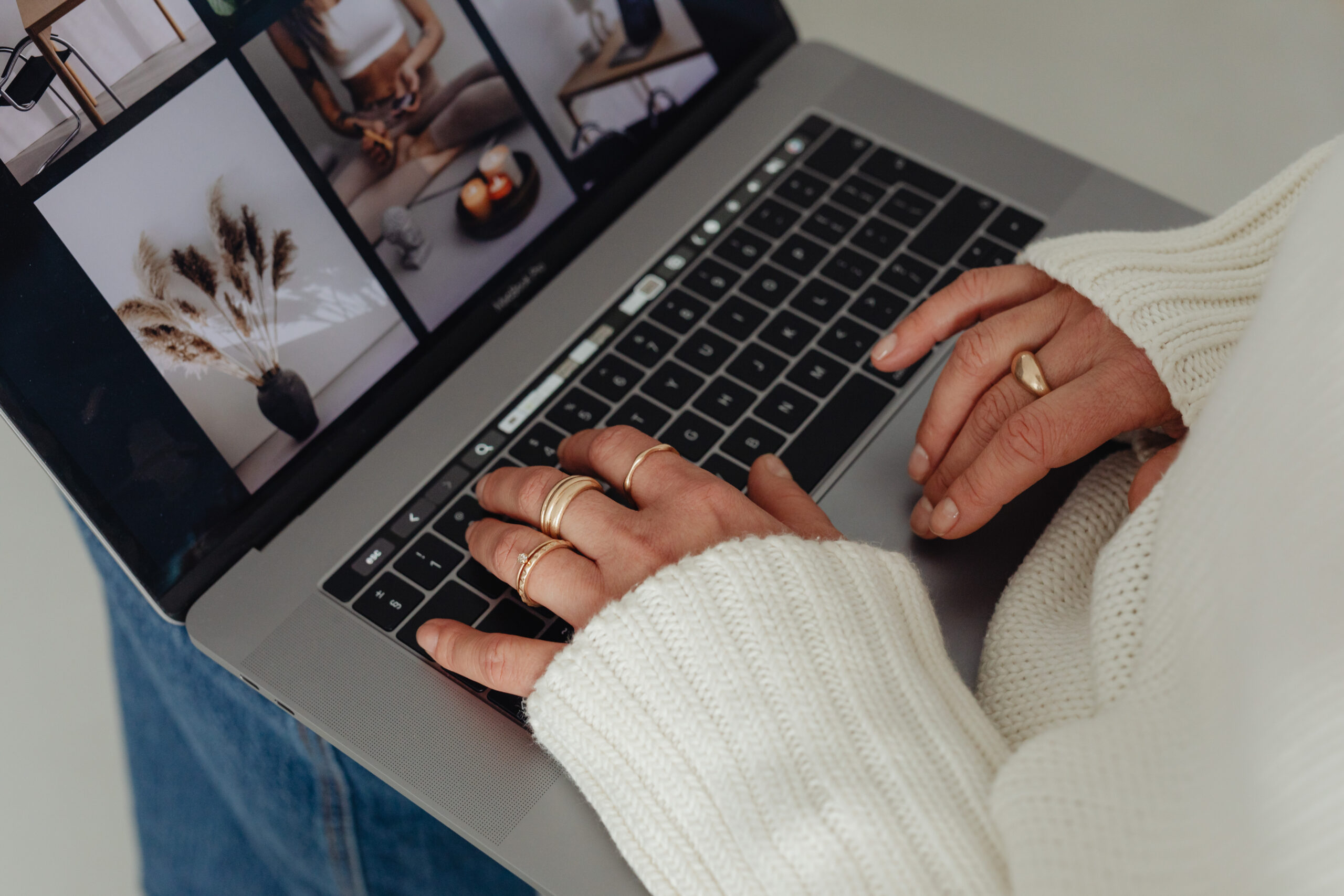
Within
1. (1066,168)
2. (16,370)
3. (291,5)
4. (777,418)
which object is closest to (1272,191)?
(1066,168)

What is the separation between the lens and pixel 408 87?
0.63 meters

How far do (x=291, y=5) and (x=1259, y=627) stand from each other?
562 mm

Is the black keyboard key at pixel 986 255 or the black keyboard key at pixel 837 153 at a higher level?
the black keyboard key at pixel 837 153

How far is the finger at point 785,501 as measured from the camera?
54 cm

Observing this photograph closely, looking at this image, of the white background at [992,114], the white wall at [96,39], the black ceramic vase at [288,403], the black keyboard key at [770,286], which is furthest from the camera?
the white background at [992,114]

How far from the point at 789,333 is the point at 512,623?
0.26 metres

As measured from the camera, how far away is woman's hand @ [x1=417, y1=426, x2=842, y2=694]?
503mm

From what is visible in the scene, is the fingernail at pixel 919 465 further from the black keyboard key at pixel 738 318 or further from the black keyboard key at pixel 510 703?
the black keyboard key at pixel 510 703

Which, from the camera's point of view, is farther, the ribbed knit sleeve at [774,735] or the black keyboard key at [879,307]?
the black keyboard key at [879,307]

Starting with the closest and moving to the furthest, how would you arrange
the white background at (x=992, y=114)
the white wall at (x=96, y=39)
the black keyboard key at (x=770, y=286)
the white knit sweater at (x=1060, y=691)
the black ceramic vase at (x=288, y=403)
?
the white knit sweater at (x=1060, y=691) → the white wall at (x=96, y=39) → the black ceramic vase at (x=288, y=403) → the black keyboard key at (x=770, y=286) → the white background at (x=992, y=114)

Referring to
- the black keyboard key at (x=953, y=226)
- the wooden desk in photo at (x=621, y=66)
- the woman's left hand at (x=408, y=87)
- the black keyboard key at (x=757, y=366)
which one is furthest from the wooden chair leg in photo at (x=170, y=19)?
the black keyboard key at (x=953, y=226)

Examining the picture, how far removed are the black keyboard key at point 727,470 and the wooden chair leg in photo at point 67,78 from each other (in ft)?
1.17

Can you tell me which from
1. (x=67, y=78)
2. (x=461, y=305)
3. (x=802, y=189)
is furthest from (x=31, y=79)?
(x=802, y=189)

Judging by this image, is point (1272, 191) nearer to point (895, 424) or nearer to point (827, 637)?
point (895, 424)
